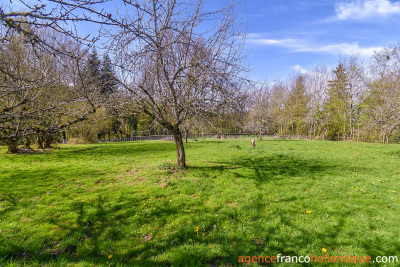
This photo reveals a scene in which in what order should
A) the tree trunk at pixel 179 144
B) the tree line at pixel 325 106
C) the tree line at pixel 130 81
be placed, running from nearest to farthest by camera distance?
the tree line at pixel 130 81 < the tree trunk at pixel 179 144 < the tree line at pixel 325 106

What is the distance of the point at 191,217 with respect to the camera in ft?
13.1

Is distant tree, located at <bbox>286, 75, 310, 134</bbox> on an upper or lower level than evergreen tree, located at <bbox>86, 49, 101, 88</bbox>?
upper

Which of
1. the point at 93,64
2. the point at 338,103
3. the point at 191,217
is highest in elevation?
the point at 338,103

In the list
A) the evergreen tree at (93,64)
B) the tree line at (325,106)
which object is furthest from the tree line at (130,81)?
→ the tree line at (325,106)

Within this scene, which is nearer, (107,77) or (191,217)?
(191,217)

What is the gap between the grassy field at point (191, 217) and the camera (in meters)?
2.96

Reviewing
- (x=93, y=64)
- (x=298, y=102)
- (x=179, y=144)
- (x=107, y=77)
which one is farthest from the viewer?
(x=298, y=102)

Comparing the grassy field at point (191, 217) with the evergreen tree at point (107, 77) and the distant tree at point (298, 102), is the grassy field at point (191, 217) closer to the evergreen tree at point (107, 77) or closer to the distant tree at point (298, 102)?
the evergreen tree at point (107, 77)

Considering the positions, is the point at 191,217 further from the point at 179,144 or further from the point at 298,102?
the point at 298,102

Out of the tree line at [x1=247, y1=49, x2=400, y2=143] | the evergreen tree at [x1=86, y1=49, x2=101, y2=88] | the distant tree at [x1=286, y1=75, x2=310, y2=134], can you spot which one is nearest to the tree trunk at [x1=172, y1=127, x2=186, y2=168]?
the evergreen tree at [x1=86, y1=49, x2=101, y2=88]

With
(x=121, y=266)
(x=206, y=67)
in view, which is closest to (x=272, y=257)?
(x=121, y=266)

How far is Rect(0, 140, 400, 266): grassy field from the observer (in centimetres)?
296

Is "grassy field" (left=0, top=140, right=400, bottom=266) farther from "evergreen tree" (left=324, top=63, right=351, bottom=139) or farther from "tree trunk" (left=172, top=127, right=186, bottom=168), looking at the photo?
"evergreen tree" (left=324, top=63, right=351, bottom=139)

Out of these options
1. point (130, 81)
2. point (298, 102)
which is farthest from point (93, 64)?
point (298, 102)
